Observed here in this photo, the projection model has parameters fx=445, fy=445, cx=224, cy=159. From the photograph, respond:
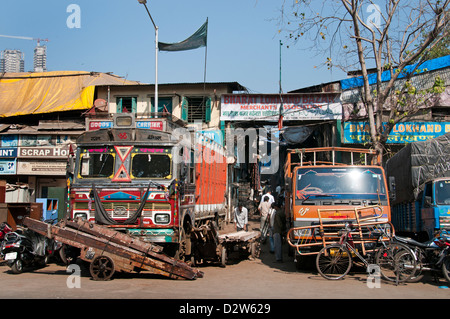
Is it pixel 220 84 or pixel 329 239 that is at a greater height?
pixel 220 84

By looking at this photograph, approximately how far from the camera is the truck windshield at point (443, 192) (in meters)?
10.4

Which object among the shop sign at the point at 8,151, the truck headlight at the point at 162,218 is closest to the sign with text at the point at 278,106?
the shop sign at the point at 8,151

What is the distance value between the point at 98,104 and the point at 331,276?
15.2 metres

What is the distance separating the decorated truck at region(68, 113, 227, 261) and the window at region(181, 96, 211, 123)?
534 inches

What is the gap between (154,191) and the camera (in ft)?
32.1

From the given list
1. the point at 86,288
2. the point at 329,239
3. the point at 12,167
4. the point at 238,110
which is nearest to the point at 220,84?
the point at 238,110

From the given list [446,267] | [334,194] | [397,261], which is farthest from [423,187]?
[397,261]

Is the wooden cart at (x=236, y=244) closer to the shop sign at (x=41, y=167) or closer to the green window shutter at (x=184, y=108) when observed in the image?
the green window shutter at (x=184, y=108)

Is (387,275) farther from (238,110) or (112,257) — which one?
(238,110)

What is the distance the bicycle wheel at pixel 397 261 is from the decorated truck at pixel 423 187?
1.65 metres

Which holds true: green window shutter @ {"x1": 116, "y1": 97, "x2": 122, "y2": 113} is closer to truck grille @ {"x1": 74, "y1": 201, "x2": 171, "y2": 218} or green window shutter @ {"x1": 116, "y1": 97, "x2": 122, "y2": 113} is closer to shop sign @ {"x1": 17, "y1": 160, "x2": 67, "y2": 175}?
shop sign @ {"x1": 17, "y1": 160, "x2": 67, "y2": 175}

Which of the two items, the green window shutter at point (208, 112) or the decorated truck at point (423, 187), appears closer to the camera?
the decorated truck at point (423, 187)

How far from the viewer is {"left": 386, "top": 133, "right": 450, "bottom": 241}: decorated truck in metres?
10.4

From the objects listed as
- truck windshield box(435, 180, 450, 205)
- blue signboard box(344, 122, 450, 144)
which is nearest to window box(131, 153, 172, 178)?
truck windshield box(435, 180, 450, 205)
